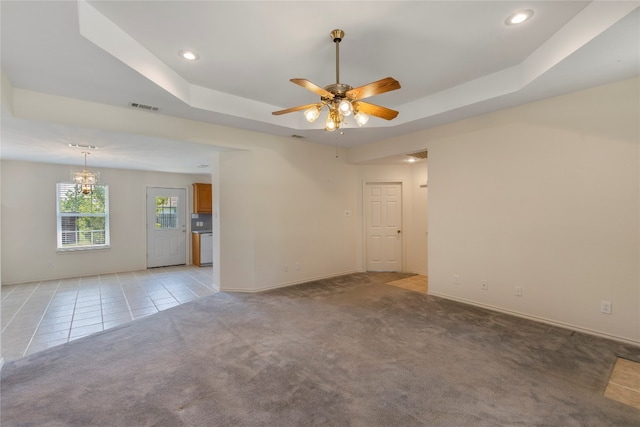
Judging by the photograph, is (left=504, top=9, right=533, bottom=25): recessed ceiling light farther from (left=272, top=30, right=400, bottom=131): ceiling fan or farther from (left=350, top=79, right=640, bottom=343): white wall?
(left=350, top=79, right=640, bottom=343): white wall

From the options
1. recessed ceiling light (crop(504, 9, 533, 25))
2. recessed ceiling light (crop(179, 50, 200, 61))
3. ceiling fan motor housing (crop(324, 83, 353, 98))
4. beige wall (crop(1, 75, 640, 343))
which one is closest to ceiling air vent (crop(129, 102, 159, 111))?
beige wall (crop(1, 75, 640, 343))

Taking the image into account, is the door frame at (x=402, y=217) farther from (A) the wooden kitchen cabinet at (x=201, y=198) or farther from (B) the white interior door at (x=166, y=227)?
(B) the white interior door at (x=166, y=227)

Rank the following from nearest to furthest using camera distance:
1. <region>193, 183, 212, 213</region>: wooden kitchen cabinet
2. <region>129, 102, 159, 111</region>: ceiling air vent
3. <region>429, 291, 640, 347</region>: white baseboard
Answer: <region>429, 291, 640, 347</region>: white baseboard → <region>129, 102, 159, 111</region>: ceiling air vent → <region>193, 183, 212, 213</region>: wooden kitchen cabinet

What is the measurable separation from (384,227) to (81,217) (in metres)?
6.86

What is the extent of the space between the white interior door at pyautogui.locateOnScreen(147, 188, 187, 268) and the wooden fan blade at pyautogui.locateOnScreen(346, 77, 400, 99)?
674 centimetres

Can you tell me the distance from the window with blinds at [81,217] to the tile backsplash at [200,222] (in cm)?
194

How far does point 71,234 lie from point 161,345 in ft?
17.0

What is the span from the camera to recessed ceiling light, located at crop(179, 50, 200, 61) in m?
2.81

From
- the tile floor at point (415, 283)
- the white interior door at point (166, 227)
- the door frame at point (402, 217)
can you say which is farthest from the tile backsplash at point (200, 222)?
the tile floor at point (415, 283)

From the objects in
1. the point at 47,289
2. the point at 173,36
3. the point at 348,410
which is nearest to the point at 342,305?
the point at 348,410

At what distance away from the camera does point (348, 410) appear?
199 centimetres

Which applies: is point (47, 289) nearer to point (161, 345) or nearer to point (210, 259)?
point (210, 259)

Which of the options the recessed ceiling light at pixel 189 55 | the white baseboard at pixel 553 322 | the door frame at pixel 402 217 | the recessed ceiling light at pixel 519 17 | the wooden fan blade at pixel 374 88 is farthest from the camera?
the door frame at pixel 402 217

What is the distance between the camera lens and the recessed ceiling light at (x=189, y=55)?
2809 millimetres
